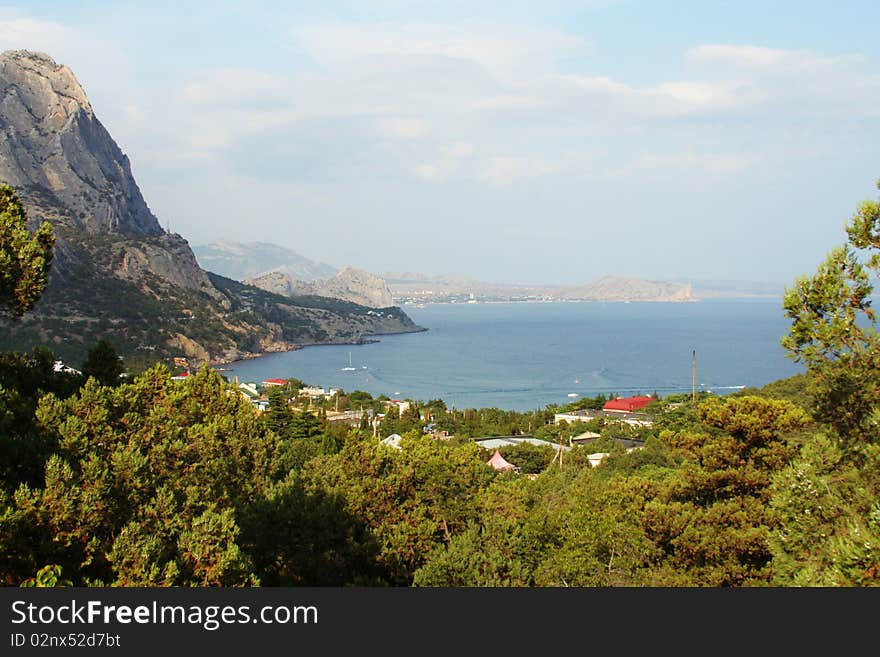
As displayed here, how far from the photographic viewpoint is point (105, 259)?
87.9m

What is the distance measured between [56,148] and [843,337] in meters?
110

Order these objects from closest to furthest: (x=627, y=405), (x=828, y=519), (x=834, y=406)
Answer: (x=828, y=519), (x=834, y=406), (x=627, y=405)

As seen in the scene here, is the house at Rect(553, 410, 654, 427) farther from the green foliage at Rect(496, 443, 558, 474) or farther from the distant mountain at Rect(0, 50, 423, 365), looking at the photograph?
the distant mountain at Rect(0, 50, 423, 365)

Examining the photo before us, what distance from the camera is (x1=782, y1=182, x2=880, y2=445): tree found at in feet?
19.9

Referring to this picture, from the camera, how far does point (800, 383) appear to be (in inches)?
1380

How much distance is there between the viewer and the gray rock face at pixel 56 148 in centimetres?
9262

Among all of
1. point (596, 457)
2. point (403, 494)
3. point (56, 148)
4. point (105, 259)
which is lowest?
point (596, 457)

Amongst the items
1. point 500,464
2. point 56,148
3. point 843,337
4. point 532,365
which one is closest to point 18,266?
point 843,337

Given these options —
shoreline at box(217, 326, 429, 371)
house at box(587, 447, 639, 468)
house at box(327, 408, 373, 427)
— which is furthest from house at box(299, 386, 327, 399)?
house at box(587, 447, 639, 468)

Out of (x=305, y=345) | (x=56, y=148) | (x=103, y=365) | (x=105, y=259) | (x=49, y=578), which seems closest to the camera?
(x=49, y=578)

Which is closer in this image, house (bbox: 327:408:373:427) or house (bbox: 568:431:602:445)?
house (bbox: 568:431:602:445)

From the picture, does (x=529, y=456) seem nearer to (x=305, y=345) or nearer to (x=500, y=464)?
(x=500, y=464)

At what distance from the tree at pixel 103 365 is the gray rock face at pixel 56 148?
91635 millimetres

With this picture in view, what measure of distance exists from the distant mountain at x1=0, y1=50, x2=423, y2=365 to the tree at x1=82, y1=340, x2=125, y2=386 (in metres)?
60.3
